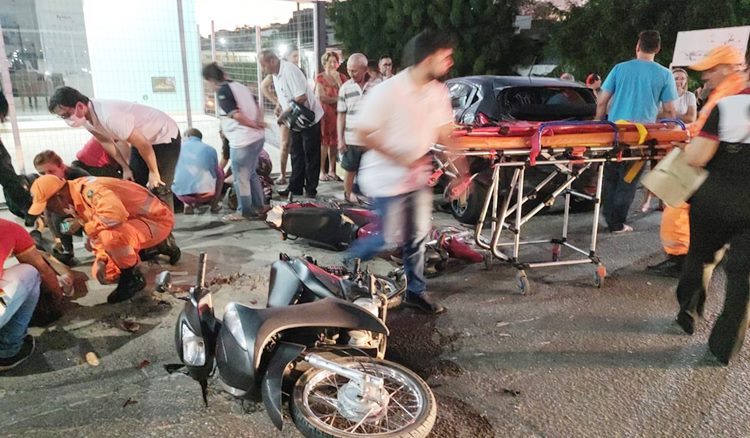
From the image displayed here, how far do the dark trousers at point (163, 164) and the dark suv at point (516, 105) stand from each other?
3.14 m

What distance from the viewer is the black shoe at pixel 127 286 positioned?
4055mm

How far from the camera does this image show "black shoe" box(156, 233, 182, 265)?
482 cm

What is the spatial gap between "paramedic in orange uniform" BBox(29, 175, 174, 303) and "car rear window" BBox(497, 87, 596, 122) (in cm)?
400

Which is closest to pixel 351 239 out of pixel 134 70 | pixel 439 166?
pixel 439 166

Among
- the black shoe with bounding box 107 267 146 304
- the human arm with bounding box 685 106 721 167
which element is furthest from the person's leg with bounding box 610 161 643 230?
the black shoe with bounding box 107 267 146 304

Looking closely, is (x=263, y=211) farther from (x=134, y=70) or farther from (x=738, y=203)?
(x=738, y=203)

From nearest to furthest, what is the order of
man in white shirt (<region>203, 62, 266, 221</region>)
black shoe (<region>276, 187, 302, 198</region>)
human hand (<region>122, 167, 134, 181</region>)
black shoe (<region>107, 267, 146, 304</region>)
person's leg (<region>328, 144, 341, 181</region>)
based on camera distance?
black shoe (<region>107, 267, 146, 304</region>) < human hand (<region>122, 167, 134, 181</region>) < man in white shirt (<region>203, 62, 266, 221</region>) < black shoe (<region>276, 187, 302, 198</region>) < person's leg (<region>328, 144, 341, 181</region>)

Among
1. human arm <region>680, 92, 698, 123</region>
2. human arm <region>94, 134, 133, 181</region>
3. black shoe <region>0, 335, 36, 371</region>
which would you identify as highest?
human arm <region>680, 92, 698, 123</region>

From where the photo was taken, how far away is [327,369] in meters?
2.27

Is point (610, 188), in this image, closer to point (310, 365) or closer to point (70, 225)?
point (310, 365)

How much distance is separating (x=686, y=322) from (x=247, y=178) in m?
4.56

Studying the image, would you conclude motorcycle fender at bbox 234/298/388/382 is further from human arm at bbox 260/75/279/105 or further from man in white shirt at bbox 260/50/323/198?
human arm at bbox 260/75/279/105

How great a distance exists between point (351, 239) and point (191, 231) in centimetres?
206

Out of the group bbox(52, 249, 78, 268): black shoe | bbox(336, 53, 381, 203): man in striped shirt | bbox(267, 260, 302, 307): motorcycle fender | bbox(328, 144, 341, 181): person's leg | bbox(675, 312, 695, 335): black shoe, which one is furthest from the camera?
bbox(328, 144, 341, 181): person's leg
